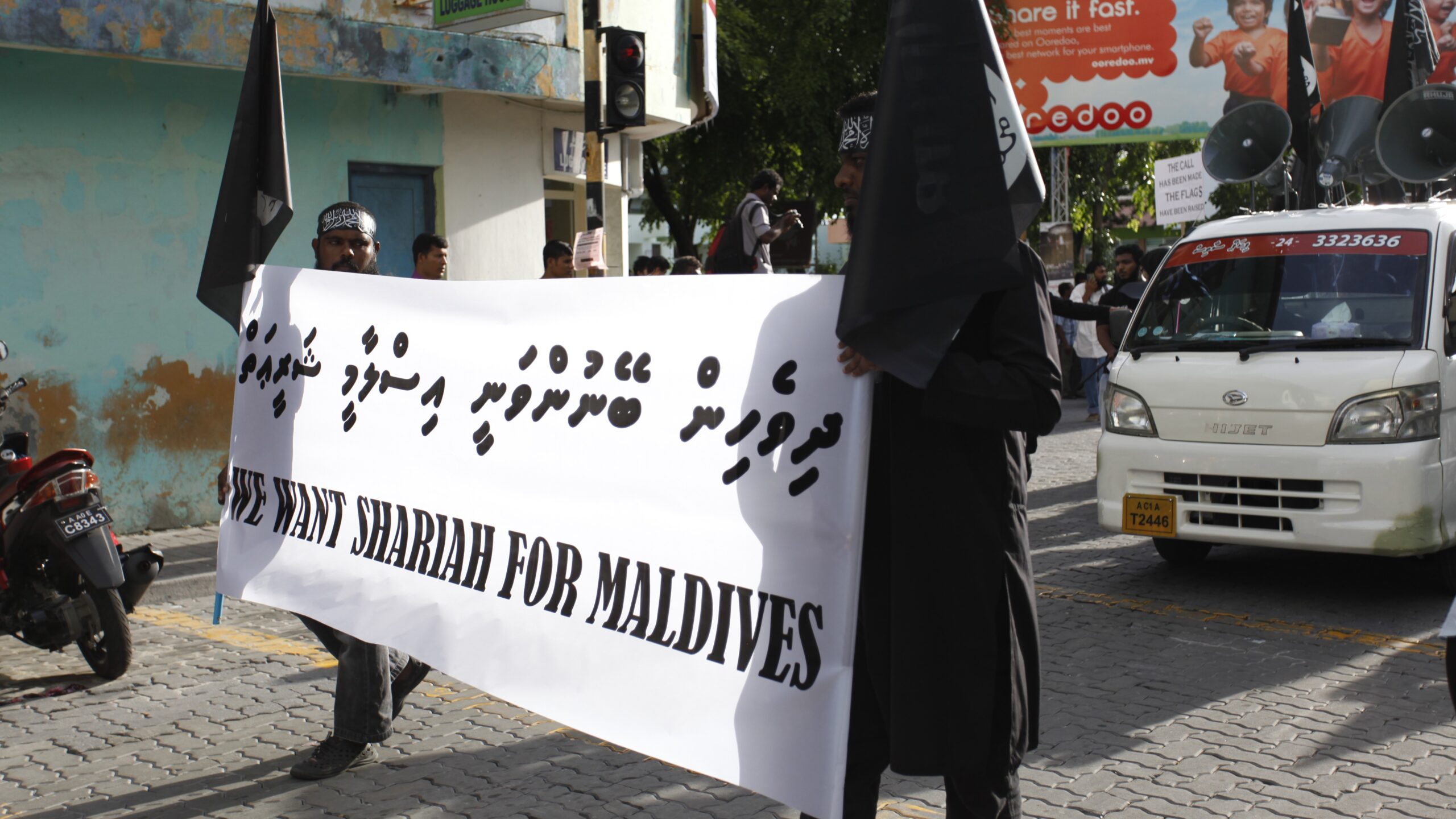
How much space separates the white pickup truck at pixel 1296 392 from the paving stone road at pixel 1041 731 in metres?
0.48

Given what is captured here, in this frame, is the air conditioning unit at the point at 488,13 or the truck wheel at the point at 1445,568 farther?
the air conditioning unit at the point at 488,13

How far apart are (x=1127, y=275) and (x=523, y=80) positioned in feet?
22.0

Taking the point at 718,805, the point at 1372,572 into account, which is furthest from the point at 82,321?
the point at 1372,572

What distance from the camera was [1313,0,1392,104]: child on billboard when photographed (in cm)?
2122

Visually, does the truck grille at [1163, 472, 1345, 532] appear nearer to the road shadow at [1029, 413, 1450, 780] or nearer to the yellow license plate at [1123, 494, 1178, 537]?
the yellow license plate at [1123, 494, 1178, 537]

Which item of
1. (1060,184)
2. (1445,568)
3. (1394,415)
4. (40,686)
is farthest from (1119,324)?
(1060,184)

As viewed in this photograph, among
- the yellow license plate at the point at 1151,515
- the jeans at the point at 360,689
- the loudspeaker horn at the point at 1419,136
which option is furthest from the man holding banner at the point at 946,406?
the loudspeaker horn at the point at 1419,136

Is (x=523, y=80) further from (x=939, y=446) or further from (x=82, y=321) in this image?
(x=939, y=446)

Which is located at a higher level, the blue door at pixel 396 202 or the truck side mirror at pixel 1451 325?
the blue door at pixel 396 202

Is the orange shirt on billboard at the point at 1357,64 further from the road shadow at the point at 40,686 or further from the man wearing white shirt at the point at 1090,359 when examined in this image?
the road shadow at the point at 40,686

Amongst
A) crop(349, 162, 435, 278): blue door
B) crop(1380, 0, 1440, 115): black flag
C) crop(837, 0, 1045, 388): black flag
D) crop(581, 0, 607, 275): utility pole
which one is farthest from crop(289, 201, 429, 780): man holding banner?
crop(1380, 0, 1440, 115): black flag

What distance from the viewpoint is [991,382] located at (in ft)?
8.82

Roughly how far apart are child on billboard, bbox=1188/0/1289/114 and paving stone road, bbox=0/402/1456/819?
16.2 metres

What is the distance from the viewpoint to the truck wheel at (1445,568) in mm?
7043
